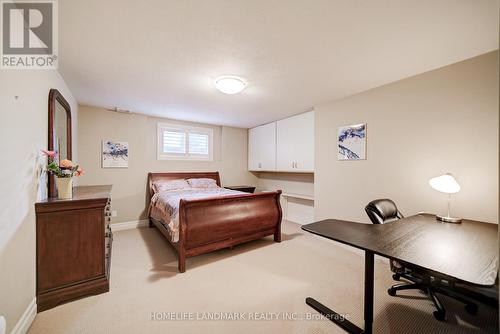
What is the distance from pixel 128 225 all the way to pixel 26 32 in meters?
3.42

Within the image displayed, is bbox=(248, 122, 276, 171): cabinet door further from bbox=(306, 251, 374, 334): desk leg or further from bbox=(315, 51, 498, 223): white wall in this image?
bbox=(306, 251, 374, 334): desk leg

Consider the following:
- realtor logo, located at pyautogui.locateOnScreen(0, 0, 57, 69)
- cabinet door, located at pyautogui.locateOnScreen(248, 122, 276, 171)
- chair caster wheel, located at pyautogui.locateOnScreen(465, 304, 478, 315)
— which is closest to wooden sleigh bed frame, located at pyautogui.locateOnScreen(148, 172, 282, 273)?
cabinet door, located at pyautogui.locateOnScreen(248, 122, 276, 171)

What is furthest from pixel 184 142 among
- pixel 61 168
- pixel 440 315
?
pixel 440 315

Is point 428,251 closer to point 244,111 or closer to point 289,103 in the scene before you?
point 289,103

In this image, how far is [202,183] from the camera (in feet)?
15.0

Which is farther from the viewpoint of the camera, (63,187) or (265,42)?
(63,187)

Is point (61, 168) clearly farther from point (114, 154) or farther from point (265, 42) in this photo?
point (265, 42)

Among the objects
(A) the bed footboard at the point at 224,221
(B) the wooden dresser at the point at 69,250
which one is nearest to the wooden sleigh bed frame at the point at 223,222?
(A) the bed footboard at the point at 224,221

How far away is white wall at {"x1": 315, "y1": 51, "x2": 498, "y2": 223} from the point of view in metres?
1.89

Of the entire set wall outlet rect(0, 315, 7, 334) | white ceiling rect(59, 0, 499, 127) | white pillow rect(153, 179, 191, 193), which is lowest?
wall outlet rect(0, 315, 7, 334)

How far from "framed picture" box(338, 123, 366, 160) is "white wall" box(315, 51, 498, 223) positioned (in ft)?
0.26

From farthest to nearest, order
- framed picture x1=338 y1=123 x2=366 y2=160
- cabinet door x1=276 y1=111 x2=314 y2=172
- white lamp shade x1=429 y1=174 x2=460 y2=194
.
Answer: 1. cabinet door x1=276 y1=111 x2=314 y2=172
2. framed picture x1=338 y1=123 x2=366 y2=160
3. white lamp shade x1=429 y1=174 x2=460 y2=194

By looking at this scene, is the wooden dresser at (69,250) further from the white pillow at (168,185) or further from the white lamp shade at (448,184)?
the white lamp shade at (448,184)

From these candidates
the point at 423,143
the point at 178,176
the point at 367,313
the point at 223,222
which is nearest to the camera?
the point at 367,313
